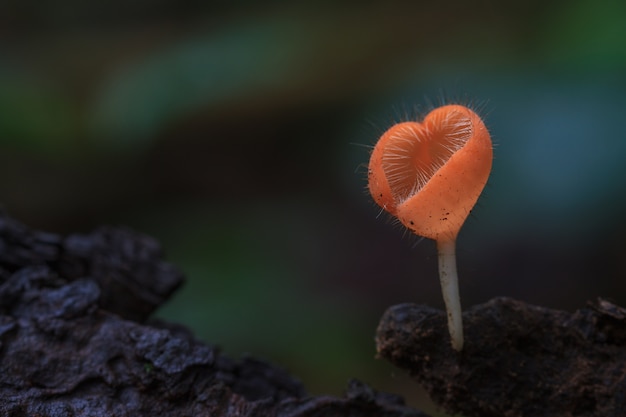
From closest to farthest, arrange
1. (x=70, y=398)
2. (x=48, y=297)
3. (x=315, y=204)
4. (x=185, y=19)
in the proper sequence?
(x=70, y=398), (x=48, y=297), (x=315, y=204), (x=185, y=19)

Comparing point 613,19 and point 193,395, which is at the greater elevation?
point 613,19

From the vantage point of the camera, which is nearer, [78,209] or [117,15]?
[78,209]

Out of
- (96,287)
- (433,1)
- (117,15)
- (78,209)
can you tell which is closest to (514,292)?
(433,1)

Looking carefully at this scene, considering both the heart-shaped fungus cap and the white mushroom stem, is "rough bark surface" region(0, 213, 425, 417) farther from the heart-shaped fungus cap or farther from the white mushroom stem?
the heart-shaped fungus cap

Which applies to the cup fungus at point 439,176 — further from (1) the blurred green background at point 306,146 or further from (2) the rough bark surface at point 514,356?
(1) the blurred green background at point 306,146

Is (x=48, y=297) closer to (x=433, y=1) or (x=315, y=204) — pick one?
(x=315, y=204)

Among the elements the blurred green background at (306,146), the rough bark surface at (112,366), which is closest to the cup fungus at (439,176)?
the rough bark surface at (112,366)
